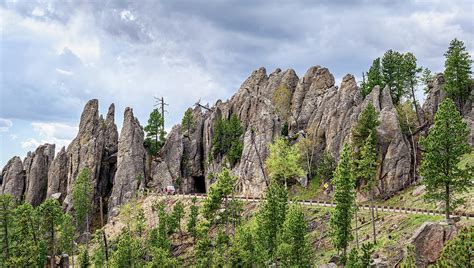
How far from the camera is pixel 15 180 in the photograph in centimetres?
12256

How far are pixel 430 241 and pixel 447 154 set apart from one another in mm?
9653

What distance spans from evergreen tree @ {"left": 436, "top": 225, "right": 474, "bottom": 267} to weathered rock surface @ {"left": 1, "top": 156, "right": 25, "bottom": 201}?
113395 mm

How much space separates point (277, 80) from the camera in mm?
121625

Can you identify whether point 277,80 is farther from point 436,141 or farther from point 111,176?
point 436,141

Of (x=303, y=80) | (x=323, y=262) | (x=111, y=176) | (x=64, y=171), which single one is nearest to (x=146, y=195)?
(x=111, y=176)

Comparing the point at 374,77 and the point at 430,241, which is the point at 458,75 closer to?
the point at 374,77

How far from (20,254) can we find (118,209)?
34155 mm

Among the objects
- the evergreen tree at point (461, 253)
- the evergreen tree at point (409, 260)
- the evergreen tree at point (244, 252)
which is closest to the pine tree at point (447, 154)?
the evergreen tree at point (409, 260)

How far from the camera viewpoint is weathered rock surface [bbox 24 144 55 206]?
390ft

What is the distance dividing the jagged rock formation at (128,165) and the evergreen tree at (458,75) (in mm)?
71105

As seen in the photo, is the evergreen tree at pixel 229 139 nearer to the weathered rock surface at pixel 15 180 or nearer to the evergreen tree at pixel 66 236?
the evergreen tree at pixel 66 236

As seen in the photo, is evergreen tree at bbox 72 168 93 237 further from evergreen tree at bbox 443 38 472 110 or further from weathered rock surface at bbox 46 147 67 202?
evergreen tree at bbox 443 38 472 110

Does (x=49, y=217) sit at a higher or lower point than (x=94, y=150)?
lower

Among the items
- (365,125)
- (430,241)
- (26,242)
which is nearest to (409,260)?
(430,241)
